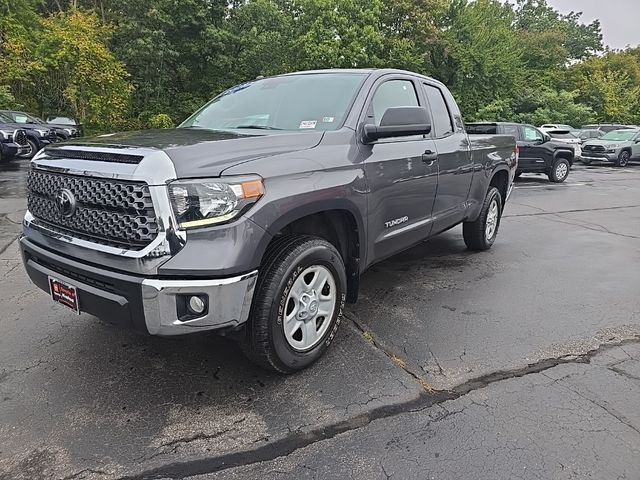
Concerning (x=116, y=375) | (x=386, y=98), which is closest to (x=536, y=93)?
(x=386, y=98)

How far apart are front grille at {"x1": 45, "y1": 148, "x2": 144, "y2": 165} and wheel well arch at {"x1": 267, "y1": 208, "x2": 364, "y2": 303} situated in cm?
99

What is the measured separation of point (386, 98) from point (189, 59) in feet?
79.8

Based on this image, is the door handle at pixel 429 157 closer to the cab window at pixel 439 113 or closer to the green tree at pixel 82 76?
the cab window at pixel 439 113

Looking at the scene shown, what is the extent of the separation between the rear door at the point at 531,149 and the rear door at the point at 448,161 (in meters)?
10.7

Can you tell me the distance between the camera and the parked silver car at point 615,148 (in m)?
21.1

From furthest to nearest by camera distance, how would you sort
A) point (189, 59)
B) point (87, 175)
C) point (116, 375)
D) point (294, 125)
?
point (189, 59)
point (294, 125)
point (116, 375)
point (87, 175)

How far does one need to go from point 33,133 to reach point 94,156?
16.1 meters

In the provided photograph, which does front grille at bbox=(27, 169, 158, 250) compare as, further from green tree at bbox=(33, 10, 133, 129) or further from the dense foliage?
green tree at bbox=(33, 10, 133, 129)

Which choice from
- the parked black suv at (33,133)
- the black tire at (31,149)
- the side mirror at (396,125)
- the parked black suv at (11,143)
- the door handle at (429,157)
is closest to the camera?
the side mirror at (396,125)

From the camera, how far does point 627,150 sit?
2166 cm

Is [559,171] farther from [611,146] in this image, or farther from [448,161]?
[448,161]

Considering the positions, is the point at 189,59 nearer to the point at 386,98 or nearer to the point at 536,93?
the point at 536,93

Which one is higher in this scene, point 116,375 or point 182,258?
point 182,258

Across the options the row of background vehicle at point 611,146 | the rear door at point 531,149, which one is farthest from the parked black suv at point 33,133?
the row of background vehicle at point 611,146
